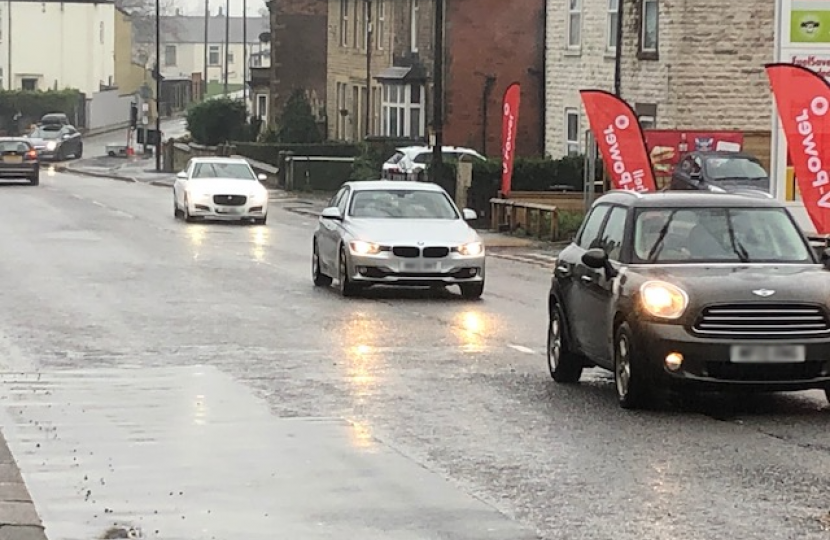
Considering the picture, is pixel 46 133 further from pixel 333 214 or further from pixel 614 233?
pixel 614 233

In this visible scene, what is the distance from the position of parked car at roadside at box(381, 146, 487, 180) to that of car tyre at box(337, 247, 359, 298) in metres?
21.6

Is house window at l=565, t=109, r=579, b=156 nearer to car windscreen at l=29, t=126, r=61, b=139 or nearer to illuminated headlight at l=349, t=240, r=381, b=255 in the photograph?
illuminated headlight at l=349, t=240, r=381, b=255

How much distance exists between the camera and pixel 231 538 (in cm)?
831

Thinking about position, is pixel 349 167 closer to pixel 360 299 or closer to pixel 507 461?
pixel 360 299

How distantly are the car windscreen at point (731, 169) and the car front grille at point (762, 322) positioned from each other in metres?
21.9

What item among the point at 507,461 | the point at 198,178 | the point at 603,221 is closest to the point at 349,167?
the point at 198,178

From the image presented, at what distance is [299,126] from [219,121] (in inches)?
344

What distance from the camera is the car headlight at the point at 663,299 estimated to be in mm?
12164

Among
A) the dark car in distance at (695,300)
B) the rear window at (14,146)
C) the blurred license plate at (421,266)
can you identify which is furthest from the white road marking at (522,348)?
the rear window at (14,146)

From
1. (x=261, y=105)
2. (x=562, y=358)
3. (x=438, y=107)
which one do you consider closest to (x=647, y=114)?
(x=438, y=107)

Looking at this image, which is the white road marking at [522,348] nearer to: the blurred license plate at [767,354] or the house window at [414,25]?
the blurred license plate at [767,354]

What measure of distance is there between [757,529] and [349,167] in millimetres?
50115

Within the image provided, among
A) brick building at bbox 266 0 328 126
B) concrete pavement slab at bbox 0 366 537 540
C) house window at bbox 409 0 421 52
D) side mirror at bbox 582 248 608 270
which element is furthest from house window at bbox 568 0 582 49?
concrete pavement slab at bbox 0 366 537 540

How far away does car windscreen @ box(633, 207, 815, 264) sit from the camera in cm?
1309
